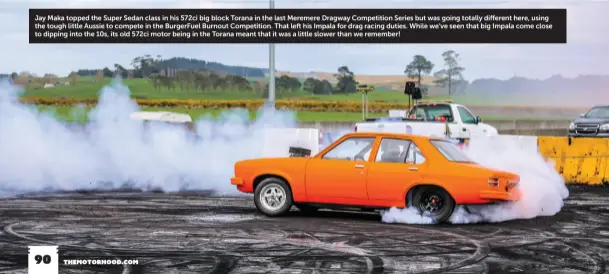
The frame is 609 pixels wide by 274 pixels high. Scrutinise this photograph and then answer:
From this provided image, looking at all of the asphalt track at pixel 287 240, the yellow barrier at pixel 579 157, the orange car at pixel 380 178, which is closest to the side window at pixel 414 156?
the orange car at pixel 380 178

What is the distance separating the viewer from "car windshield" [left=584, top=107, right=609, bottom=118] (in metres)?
33.9

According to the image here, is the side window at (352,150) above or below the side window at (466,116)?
below

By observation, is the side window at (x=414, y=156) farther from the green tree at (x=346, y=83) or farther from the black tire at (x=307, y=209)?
the green tree at (x=346, y=83)

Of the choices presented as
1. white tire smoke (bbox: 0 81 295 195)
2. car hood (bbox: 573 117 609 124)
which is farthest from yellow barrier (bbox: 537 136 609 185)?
car hood (bbox: 573 117 609 124)

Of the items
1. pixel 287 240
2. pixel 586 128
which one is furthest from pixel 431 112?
pixel 287 240

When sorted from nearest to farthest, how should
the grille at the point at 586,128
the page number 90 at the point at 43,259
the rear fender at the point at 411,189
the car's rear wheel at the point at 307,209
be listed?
the page number 90 at the point at 43,259 < the rear fender at the point at 411,189 < the car's rear wheel at the point at 307,209 < the grille at the point at 586,128

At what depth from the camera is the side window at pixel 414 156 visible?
13.7 m

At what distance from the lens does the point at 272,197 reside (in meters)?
14.4

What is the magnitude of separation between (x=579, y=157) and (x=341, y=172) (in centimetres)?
947

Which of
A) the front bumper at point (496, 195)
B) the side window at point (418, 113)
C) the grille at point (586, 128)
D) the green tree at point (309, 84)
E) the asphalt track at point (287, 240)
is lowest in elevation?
the asphalt track at point (287, 240)

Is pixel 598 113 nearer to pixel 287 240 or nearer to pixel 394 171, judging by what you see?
pixel 394 171

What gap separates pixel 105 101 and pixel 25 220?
8.73 metres

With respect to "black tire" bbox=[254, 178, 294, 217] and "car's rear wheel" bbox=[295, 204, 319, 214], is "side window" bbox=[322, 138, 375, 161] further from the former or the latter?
"car's rear wheel" bbox=[295, 204, 319, 214]

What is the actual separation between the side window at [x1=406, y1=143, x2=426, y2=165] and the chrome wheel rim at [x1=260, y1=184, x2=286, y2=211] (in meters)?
1.94
